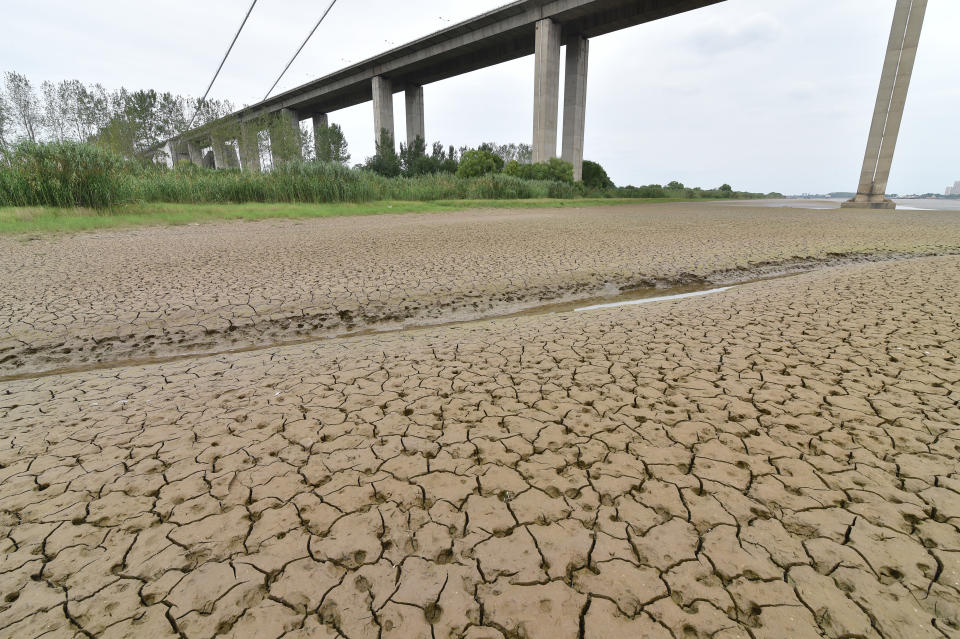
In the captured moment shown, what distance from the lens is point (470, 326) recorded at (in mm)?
4598

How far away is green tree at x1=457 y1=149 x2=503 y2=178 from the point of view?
27.6 metres

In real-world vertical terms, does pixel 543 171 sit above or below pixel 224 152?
below

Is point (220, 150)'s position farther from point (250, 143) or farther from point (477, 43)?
point (477, 43)

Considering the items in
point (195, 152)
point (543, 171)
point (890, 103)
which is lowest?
point (543, 171)

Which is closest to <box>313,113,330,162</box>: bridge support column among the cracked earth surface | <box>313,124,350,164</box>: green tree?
<box>313,124,350,164</box>: green tree

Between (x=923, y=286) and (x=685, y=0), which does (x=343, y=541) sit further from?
(x=685, y=0)

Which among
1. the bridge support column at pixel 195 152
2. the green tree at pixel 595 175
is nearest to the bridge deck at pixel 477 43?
the green tree at pixel 595 175

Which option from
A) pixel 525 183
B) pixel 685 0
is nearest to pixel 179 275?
pixel 525 183

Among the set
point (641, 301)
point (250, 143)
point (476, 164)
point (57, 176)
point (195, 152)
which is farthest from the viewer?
point (195, 152)

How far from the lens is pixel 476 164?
2770 centimetres

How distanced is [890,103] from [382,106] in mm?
36750

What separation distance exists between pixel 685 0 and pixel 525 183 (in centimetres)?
1757

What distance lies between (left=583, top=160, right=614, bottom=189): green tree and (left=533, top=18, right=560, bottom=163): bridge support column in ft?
19.9

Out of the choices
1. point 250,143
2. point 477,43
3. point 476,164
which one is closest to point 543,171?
point 476,164
